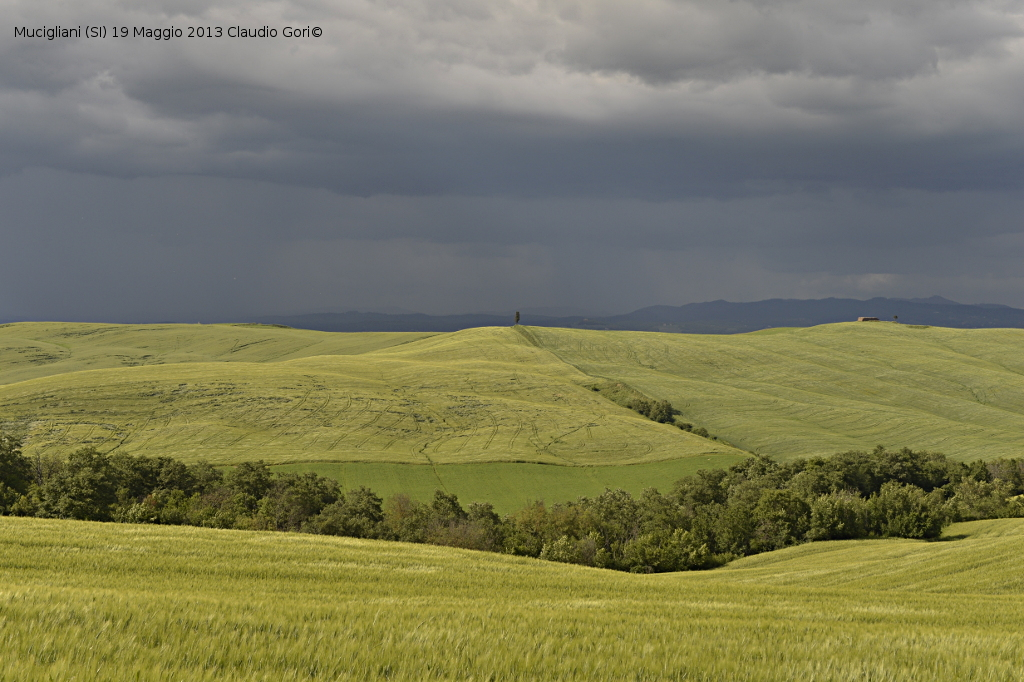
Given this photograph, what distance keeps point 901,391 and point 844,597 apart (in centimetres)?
15191

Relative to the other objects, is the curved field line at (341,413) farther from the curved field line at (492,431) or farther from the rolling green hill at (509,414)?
the curved field line at (492,431)

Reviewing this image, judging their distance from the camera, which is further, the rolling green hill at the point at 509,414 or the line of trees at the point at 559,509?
the rolling green hill at the point at 509,414

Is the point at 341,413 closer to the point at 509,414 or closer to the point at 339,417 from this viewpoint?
the point at 339,417

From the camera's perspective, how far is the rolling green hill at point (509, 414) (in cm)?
10344

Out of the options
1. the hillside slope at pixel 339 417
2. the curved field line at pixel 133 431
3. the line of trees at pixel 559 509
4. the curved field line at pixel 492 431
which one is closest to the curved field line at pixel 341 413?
the hillside slope at pixel 339 417

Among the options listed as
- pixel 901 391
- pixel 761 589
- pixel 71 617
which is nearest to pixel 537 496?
pixel 761 589

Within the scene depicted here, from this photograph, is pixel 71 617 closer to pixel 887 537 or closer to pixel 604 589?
pixel 604 589

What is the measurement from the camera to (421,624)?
1023 centimetres

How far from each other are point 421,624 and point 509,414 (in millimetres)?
116258

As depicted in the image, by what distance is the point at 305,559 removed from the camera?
2356cm

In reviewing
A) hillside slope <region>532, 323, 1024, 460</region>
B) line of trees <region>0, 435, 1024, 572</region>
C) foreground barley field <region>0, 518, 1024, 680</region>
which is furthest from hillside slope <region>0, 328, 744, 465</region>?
foreground barley field <region>0, 518, 1024, 680</region>

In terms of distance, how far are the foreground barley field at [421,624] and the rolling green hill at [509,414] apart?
68.9 m

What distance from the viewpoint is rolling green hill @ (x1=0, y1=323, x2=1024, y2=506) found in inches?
4072

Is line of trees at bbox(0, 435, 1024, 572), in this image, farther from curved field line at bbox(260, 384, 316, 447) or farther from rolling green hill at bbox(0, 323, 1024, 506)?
curved field line at bbox(260, 384, 316, 447)
